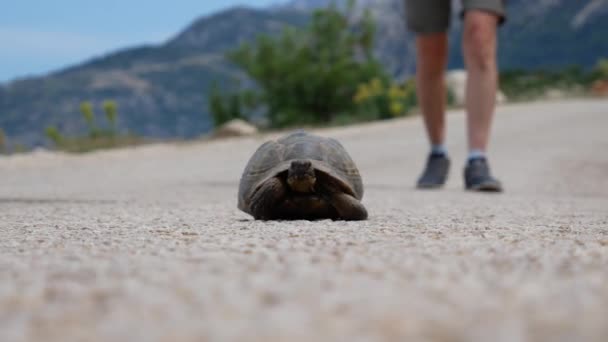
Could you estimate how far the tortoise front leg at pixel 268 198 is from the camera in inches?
102

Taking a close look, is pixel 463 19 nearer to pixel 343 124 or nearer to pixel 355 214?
pixel 355 214

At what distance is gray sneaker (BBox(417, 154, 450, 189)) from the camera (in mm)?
5266

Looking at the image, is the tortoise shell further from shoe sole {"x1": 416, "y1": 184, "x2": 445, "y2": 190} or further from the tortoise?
shoe sole {"x1": 416, "y1": 184, "x2": 445, "y2": 190}

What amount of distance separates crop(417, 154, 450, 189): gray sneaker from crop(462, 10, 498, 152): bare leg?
1.92 ft

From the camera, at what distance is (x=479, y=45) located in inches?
180

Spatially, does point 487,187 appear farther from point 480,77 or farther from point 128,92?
point 128,92

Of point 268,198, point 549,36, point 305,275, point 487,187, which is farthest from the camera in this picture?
point 549,36

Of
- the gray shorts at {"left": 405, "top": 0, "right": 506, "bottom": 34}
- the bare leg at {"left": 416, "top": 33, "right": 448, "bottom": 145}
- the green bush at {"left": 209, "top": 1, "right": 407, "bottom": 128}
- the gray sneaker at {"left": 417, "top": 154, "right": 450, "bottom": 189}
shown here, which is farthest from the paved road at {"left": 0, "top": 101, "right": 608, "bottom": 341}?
the green bush at {"left": 209, "top": 1, "right": 407, "bottom": 128}

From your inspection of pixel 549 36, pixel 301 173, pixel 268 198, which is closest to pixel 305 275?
pixel 301 173

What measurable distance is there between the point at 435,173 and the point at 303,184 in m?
2.96

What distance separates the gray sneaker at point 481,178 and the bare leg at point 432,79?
0.62 m

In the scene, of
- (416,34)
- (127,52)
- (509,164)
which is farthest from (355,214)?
(127,52)

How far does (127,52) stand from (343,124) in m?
44.8

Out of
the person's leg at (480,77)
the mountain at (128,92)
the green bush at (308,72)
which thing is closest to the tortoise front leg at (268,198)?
the person's leg at (480,77)
